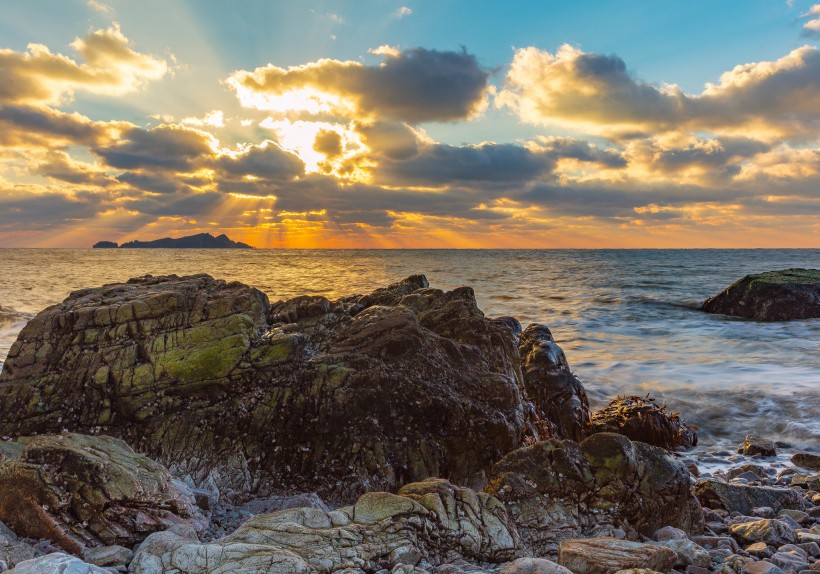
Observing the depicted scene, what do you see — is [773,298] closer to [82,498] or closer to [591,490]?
[591,490]

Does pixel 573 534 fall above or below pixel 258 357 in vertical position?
below

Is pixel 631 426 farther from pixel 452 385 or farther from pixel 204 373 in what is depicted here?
pixel 204 373

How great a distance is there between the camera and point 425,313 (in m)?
11.3

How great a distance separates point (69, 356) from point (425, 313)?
6677 millimetres

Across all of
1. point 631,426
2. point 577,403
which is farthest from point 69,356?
point 631,426

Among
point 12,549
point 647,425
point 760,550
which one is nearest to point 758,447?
point 647,425

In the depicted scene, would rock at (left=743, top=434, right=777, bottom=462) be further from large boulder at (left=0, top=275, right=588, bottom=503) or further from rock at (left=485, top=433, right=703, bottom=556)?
rock at (left=485, top=433, right=703, bottom=556)

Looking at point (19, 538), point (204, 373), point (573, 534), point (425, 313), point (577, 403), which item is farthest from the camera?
point (425, 313)

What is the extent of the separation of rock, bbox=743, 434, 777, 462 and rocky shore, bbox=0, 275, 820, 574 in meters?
0.04

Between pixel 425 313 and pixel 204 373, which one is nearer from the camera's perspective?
pixel 204 373

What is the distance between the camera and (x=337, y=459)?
7211mm

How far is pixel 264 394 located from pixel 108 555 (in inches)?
139

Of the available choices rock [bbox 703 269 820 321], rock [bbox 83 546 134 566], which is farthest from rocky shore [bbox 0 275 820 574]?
rock [bbox 703 269 820 321]

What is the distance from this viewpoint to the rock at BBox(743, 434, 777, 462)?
10.2 meters
